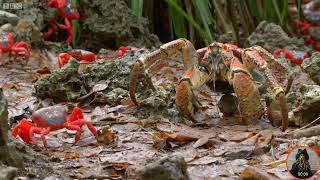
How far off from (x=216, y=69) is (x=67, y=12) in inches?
136

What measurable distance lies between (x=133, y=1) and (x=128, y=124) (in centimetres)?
358

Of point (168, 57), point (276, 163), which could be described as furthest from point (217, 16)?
point (276, 163)

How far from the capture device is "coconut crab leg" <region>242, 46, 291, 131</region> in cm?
407

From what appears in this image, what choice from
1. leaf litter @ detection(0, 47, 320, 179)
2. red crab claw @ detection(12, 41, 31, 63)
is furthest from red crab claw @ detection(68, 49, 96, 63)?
leaf litter @ detection(0, 47, 320, 179)

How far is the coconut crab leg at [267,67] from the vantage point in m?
4.07

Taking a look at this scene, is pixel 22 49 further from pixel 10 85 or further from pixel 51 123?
pixel 51 123

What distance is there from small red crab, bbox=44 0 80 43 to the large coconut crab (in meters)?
3.02

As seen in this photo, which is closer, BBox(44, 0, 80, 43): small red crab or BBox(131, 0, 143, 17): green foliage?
BBox(44, 0, 80, 43): small red crab

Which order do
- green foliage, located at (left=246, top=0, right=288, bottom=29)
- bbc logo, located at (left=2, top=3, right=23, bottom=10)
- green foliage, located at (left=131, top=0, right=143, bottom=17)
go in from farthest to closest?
green foliage, located at (left=246, top=0, right=288, bottom=29) < green foliage, located at (left=131, top=0, right=143, bottom=17) < bbc logo, located at (left=2, top=3, right=23, bottom=10)

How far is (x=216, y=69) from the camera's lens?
178 inches

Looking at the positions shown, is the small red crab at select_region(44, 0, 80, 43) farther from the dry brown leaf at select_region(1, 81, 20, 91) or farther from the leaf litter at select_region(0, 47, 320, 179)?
the leaf litter at select_region(0, 47, 320, 179)

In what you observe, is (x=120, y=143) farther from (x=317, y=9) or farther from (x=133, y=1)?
(x=317, y=9)

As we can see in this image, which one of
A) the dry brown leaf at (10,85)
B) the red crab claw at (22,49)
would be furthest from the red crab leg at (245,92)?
the red crab claw at (22,49)

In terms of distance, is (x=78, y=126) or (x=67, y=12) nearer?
(x=78, y=126)
